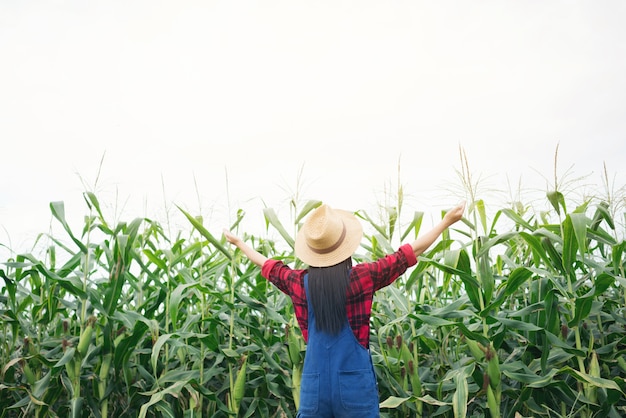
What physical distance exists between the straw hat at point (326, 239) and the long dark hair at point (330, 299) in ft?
0.30

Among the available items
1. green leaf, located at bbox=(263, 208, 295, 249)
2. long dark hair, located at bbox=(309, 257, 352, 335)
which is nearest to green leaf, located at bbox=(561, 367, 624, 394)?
long dark hair, located at bbox=(309, 257, 352, 335)

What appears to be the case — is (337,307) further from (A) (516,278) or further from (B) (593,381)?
(B) (593,381)

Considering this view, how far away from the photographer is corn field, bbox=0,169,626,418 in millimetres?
3607

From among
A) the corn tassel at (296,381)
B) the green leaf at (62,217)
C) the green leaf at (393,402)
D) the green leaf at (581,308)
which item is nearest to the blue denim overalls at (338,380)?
the green leaf at (393,402)

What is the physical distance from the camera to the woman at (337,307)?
277 cm

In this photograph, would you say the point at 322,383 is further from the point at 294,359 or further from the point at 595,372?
the point at 595,372

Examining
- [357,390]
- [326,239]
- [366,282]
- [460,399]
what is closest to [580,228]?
[460,399]

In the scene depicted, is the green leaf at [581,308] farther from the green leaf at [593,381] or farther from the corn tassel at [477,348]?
the corn tassel at [477,348]

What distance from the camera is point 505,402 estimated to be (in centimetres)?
414

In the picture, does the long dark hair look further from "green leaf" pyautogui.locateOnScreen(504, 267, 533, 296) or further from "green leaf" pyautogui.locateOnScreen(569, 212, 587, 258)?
"green leaf" pyautogui.locateOnScreen(569, 212, 587, 258)

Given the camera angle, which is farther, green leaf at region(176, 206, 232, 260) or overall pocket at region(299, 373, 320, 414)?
green leaf at region(176, 206, 232, 260)

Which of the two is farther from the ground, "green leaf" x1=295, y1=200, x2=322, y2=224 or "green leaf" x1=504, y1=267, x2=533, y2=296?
"green leaf" x1=295, y1=200, x2=322, y2=224

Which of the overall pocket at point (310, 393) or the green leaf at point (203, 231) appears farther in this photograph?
the green leaf at point (203, 231)

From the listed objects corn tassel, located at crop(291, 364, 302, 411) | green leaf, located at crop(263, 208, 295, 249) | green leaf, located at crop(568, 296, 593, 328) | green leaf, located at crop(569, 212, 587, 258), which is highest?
green leaf, located at crop(263, 208, 295, 249)
